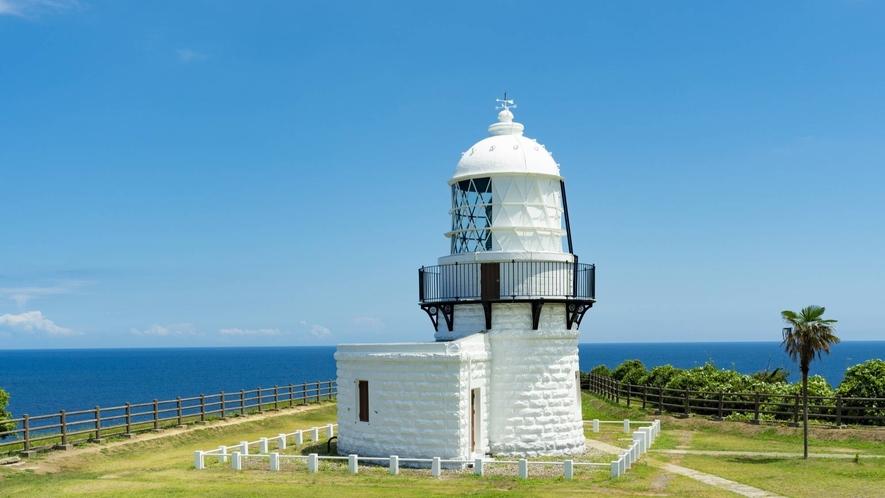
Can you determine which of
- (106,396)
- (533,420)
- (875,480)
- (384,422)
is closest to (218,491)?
(384,422)

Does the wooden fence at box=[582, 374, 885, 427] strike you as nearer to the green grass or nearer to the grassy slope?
the grassy slope

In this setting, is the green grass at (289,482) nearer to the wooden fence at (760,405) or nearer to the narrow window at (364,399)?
the narrow window at (364,399)

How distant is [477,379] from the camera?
22172mm

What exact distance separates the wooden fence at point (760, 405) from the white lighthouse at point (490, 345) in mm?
8827

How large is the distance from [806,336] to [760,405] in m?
7.95

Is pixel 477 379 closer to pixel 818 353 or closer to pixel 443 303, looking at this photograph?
pixel 443 303

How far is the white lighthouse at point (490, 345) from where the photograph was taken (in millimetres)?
21422

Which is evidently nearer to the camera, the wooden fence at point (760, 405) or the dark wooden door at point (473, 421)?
the dark wooden door at point (473, 421)

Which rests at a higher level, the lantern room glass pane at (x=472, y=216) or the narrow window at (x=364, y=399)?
the lantern room glass pane at (x=472, y=216)

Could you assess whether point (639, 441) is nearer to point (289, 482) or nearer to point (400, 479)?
point (400, 479)

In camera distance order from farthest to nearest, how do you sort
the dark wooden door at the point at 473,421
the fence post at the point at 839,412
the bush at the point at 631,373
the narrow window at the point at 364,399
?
the bush at the point at 631,373, the fence post at the point at 839,412, the narrow window at the point at 364,399, the dark wooden door at the point at 473,421

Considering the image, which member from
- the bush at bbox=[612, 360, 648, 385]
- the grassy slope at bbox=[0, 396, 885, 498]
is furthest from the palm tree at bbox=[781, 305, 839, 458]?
the bush at bbox=[612, 360, 648, 385]

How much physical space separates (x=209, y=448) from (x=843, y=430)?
838 inches

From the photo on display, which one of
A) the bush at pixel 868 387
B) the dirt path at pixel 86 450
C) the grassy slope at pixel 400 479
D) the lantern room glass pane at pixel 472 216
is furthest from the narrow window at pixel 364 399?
the bush at pixel 868 387
